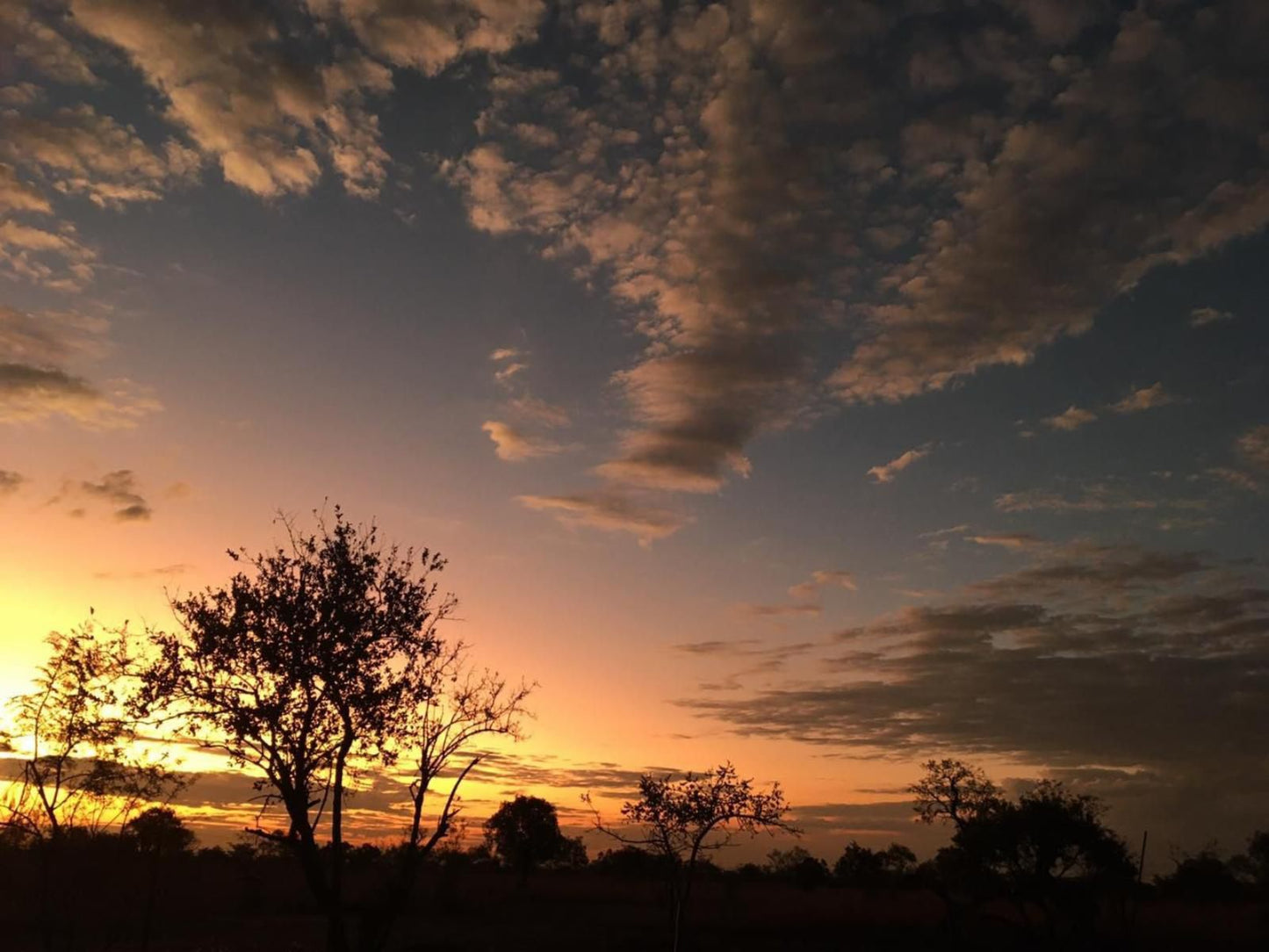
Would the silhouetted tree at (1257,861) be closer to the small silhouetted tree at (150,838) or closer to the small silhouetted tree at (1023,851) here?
the small silhouetted tree at (1023,851)

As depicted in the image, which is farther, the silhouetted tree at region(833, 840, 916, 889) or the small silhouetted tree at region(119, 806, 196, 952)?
the silhouetted tree at region(833, 840, 916, 889)

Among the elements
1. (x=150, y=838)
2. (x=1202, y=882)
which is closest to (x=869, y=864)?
(x=1202, y=882)

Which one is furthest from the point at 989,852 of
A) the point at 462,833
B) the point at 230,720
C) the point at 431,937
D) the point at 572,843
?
the point at 572,843

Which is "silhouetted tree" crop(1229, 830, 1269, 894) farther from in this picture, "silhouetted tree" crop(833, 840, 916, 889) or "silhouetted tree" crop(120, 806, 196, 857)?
"silhouetted tree" crop(120, 806, 196, 857)

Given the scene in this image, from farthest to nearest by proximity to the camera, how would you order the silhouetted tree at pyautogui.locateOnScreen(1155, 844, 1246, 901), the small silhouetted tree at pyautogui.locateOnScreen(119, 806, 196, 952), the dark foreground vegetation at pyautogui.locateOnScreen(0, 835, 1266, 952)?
the silhouetted tree at pyautogui.locateOnScreen(1155, 844, 1246, 901), the dark foreground vegetation at pyautogui.locateOnScreen(0, 835, 1266, 952), the small silhouetted tree at pyautogui.locateOnScreen(119, 806, 196, 952)

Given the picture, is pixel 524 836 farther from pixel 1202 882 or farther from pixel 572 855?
pixel 1202 882

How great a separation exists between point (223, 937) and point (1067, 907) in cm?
6134

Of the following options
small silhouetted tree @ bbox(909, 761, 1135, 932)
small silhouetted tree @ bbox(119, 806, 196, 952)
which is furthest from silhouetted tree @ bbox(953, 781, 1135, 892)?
small silhouetted tree @ bbox(119, 806, 196, 952)

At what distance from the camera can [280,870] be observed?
125 metres

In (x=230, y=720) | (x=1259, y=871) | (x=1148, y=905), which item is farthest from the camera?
(x=1259, y=871)

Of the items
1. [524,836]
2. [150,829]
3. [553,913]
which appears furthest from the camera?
[524,836]

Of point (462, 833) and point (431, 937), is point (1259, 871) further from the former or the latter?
point (462, 833)

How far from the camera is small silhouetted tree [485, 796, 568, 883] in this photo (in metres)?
116

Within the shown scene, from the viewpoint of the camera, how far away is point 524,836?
383 ft
